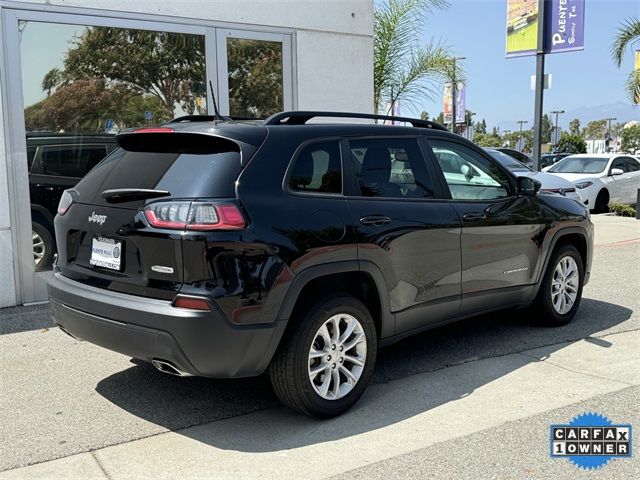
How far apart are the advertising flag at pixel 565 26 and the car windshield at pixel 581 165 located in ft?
10.7

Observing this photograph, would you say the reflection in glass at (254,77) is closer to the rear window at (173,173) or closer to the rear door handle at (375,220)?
the rear window at (173,173)

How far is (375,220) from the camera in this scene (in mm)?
4152

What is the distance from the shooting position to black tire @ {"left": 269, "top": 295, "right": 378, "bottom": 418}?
373cm

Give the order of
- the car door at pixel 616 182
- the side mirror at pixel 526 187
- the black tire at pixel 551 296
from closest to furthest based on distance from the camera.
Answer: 1. the side mirror at pixel 526 187
2. the black tire at pixel 551 296
3. the car door at pixel 616 182

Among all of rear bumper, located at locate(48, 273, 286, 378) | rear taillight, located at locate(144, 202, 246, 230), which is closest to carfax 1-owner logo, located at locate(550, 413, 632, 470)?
rear bumper, located at locate(48, 273, 286, 378)

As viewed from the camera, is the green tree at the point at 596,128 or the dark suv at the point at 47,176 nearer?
the dark suv at the point at 47,176

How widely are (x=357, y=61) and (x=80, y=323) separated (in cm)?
607

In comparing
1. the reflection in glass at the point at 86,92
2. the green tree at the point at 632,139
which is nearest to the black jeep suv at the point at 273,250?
the reflection in glass at the point at 86,92

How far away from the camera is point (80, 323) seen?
3832 mm

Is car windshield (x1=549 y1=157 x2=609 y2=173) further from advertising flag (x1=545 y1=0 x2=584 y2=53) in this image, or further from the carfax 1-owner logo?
the carfax 1-owner logo

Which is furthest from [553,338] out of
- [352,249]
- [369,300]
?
[352,249]

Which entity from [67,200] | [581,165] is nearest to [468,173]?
[67,200]

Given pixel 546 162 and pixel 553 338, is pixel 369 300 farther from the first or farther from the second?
pixel 546 162

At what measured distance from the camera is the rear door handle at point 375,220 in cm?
409
